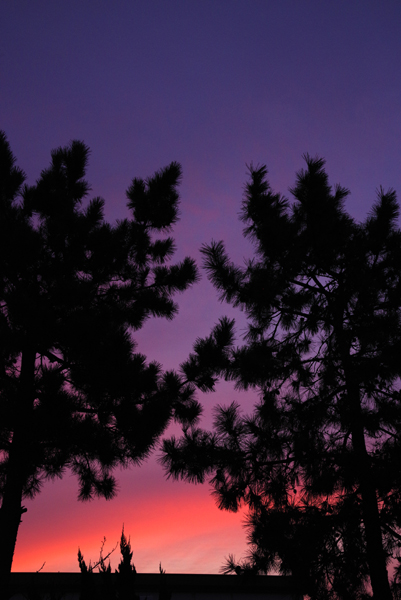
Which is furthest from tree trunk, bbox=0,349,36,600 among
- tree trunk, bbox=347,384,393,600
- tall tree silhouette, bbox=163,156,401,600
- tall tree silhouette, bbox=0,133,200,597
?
tree trunk, bbox=347,384,393,600

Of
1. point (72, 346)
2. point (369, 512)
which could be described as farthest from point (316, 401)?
point (72, 346)

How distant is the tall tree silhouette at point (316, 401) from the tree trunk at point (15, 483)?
2.03 m

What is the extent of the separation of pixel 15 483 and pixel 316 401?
4.64 m

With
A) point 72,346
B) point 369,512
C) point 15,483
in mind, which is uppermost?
point 72,346

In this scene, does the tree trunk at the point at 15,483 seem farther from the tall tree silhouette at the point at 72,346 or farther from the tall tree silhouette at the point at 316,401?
the tall tree silhouette at the point at 316,401

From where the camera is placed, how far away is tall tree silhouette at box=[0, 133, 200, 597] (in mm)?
6453

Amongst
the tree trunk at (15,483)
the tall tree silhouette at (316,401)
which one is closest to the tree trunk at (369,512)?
the tall tree silhouette at (316,401)

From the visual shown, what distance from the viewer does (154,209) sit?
9.80 metres

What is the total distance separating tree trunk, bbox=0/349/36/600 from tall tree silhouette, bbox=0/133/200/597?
1 cm

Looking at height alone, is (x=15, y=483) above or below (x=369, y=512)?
above

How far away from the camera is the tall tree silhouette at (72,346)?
6453 mm

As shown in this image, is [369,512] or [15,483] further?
[15,483]

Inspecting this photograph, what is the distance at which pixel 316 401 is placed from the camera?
287 inches

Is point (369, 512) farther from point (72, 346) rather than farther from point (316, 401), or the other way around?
point (72, 346)
